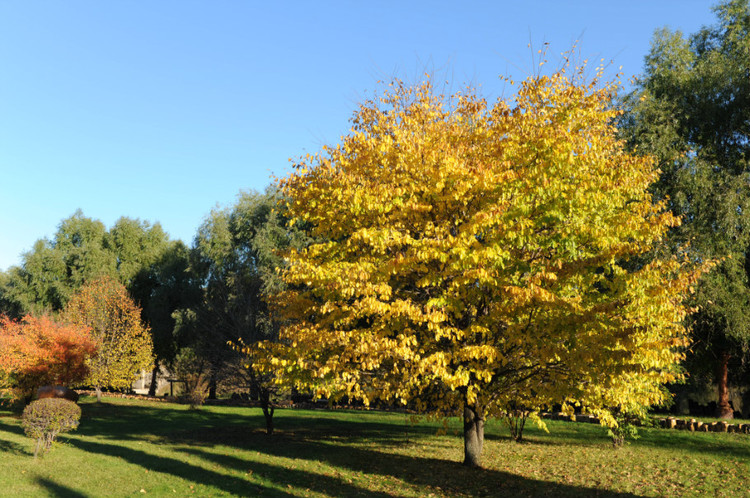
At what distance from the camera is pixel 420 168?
11109 mm

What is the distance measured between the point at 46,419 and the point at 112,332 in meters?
20.3

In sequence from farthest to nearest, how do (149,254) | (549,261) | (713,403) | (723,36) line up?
(149,254), (713,403), (723,36), (549,261)

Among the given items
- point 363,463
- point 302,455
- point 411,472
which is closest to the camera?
point 411,472

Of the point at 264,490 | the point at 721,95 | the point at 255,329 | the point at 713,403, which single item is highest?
the point at 721,95

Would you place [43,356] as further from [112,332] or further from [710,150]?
[710,150]

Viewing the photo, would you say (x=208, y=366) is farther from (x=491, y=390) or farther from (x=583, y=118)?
(x=583, y=118)

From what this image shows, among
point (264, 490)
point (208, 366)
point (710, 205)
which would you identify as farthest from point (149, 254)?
point (710, 205)

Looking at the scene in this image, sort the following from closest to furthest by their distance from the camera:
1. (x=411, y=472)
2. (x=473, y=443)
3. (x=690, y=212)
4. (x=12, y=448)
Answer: (x=411, y=472) → (x=473, y=443) → (x=12, y=448) → (x=690, y=212)

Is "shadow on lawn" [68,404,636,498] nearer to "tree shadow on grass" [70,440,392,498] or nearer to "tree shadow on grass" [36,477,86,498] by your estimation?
"tree shadow on grass" [70,440,392,498]

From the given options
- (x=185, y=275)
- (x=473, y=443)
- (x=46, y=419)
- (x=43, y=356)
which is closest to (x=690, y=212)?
(x=473, y=443)

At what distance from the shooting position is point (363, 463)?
1550 cm

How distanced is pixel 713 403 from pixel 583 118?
26046 mm

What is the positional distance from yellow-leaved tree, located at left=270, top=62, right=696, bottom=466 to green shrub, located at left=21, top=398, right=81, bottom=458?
803cm

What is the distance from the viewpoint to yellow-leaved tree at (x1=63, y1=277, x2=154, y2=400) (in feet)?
105
